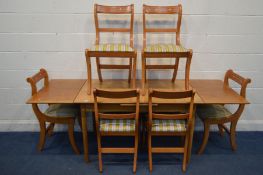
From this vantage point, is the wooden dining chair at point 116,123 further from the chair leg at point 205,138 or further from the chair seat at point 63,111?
the chair leg at point 205,138

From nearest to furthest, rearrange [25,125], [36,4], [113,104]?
1. [113,104]
2. [36,4]
3. [25,125]

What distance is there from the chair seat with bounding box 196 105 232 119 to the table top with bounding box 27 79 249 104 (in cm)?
21

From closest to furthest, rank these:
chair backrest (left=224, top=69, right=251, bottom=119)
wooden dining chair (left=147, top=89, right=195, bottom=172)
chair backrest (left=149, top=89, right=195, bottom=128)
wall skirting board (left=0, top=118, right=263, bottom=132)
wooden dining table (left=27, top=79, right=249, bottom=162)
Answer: chair backrest (left=149, top=89, right=195, bottom=128)
wooden dining chair (left=147, top=89, right=195, bottom=172)
wooden dining table (left=27, top=79, right=249, bottom=162)
chair backrest (left=224, top=69, right=251, bottom=119)
wall skirting board (left=0, top=118, right=263, bottom=132)

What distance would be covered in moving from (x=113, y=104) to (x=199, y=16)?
1.36 m

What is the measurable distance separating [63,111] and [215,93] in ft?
5.05

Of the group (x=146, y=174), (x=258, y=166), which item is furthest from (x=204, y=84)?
(x=146, y=174)

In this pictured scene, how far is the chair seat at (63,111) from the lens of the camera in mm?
2570

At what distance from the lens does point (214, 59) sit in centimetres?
292

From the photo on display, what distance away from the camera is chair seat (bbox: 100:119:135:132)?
91.2 inches

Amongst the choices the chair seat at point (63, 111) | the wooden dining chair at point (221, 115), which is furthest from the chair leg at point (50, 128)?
the wooden dining chair at point (221, 115)

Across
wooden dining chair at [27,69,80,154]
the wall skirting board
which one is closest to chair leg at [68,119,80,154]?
wooden dining chair at [27,69,80,154]

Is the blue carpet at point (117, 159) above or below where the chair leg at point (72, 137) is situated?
below

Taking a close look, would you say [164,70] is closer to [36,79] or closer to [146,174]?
[146,174]

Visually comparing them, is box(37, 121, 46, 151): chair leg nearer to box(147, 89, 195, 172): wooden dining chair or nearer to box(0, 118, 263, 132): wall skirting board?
box(0, 118, 263, 132): wall skirting board
